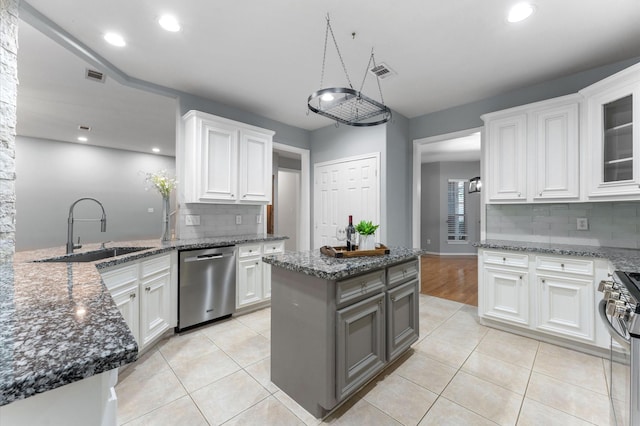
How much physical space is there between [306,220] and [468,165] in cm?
535

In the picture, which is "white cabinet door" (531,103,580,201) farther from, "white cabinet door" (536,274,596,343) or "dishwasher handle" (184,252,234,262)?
"dishwasher handle" (184,252,234,262)

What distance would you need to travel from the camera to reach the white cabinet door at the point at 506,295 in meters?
2.74

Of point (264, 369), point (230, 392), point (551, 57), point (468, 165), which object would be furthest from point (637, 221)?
point (468, 165)

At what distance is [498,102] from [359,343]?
130 inches

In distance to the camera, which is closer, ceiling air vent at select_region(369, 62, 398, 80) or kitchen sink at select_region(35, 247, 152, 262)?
kitchen sink at select_region(35, 247, 152, 262)

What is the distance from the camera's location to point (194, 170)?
10.4 feet

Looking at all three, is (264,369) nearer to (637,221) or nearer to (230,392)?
(230,392)

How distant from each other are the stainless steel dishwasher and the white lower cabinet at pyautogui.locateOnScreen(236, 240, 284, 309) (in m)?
0.09

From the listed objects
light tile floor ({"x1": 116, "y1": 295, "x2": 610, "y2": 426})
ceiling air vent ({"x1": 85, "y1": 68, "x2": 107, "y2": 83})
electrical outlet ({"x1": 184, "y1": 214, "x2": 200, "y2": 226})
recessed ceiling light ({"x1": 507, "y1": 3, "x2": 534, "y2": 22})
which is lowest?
light tile floor ({"x1": 116, "y1": 295, "x2": 610, "y2": 426})

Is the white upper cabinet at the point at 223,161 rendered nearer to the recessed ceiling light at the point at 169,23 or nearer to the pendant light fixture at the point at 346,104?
the recessed ceiling light at the point at 169,23

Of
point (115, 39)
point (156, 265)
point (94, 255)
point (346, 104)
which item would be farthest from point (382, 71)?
point (94, 255)

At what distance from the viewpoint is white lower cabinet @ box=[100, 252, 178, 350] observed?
2.09m

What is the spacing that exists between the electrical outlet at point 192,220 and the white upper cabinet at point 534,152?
3469 millimetres

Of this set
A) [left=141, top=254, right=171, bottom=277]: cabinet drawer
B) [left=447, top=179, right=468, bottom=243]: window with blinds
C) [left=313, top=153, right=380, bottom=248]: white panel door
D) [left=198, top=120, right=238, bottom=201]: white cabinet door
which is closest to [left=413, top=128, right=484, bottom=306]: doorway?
[left=447, top=179, right=468, bottom=243]: window with blinds
